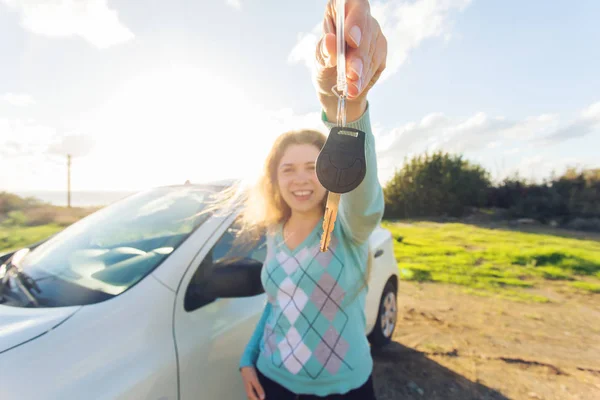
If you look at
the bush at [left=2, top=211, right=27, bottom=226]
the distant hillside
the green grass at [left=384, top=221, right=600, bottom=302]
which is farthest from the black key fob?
the bush at [left=2, top=211, right=27, bottom=226]

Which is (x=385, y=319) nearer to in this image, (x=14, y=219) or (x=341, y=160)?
(x=341, y=160)

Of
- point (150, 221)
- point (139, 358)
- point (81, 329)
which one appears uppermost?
point (150, 221)

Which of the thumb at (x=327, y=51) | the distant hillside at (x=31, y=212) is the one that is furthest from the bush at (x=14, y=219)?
the thumb at (x=327, y=51)

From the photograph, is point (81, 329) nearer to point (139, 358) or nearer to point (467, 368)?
point (139, 358)

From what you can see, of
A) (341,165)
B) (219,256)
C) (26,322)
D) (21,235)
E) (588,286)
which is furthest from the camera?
(21,235)

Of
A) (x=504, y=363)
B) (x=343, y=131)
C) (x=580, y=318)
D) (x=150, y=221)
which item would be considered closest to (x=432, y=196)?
(x=580, y=318)

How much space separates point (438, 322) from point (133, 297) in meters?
3.48

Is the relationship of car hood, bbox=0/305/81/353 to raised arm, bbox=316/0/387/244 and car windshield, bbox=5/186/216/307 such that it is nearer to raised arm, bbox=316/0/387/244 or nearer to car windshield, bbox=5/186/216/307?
car windshield, bbox=5/186/216/307

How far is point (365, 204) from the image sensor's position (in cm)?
117

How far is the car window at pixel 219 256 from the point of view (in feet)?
5.13

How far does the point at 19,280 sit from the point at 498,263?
7.22 meters

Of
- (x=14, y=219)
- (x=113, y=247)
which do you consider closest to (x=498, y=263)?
(x=113, y=247)

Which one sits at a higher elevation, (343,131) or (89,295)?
(343,131)

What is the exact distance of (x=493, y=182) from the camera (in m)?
16.2
